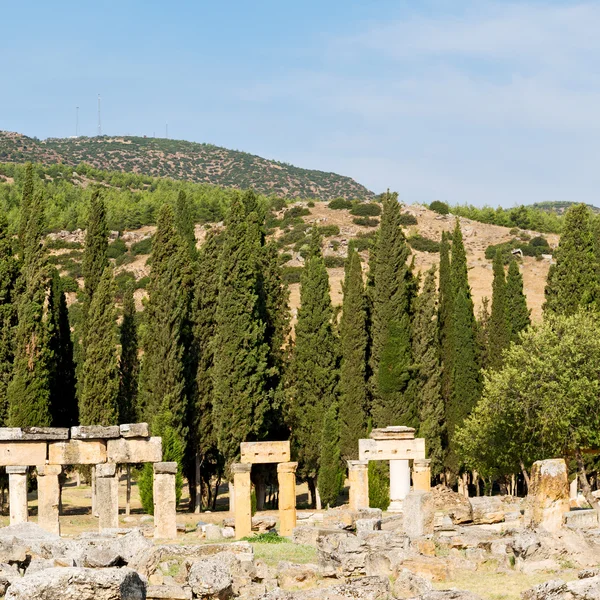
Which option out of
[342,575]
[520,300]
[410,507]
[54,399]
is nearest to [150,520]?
[54,399]

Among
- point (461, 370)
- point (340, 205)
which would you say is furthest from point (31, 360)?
point (340, 205)

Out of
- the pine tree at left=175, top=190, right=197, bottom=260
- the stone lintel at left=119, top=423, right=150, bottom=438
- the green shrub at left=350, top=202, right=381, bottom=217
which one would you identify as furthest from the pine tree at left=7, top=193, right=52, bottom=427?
the green shrub at left=350, top=202, right=381, bottom=217

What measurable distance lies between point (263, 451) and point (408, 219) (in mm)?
74620

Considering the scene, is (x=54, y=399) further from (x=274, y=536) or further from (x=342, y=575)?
(x=342, y=575)

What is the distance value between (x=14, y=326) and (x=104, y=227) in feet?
30.4

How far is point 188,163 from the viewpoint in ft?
587

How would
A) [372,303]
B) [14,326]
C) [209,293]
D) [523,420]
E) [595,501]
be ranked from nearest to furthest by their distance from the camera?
[595,501]
[523,420]
[14,326]
[209,293]
[372,303]

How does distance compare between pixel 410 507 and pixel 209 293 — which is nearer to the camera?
pixel 410 507

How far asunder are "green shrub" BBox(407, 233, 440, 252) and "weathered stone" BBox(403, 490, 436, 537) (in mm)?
69307

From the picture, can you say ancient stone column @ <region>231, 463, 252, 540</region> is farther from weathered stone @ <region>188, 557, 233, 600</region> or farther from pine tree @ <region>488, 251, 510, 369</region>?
pine tree @ <region>488, 251, 510, 369</region>

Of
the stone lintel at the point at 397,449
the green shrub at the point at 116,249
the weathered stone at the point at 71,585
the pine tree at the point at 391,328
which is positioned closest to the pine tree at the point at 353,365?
the pine tree at the point at 391,328

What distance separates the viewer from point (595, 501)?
2958 cm

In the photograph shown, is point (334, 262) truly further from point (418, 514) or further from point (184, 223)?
point (418, 514)

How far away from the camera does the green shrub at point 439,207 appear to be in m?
109
